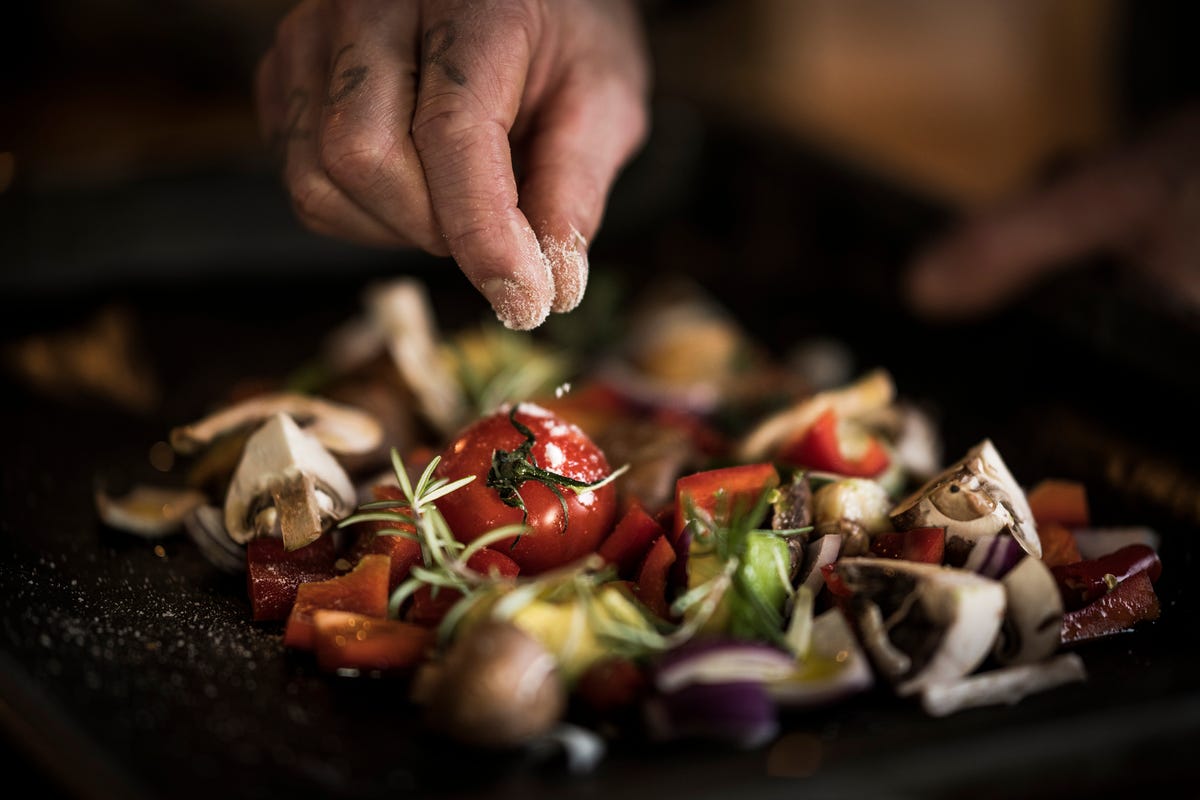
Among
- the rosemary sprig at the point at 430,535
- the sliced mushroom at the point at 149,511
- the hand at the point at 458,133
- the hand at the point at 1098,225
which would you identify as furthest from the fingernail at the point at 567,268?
the hand at the point at 1098,225

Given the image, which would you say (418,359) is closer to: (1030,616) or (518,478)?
(518,478)

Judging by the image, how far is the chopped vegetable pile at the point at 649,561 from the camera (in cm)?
160

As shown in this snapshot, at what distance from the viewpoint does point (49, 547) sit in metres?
2.18

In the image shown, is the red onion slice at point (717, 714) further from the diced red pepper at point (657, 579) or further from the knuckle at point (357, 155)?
the knuckle at point (357, 155)

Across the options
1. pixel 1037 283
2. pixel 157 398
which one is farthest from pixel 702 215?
pixel 157 398

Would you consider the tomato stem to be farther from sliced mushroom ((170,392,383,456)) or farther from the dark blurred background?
the dark blurred background

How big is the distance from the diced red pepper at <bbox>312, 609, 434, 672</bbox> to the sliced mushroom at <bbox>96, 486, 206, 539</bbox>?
0.63 meters

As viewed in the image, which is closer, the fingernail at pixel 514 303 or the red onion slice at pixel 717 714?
the red onion slice at pixel 717 714

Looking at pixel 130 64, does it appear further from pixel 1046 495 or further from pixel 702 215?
pixel 1046 495

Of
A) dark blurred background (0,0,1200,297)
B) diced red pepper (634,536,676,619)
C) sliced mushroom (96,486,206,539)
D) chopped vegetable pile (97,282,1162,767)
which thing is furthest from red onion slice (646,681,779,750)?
dark blurred background (0,0,1200,297)

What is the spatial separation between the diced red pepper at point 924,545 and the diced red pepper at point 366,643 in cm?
78

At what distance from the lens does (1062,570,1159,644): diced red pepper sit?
5.98 feet

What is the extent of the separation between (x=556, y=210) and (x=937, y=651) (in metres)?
0.94

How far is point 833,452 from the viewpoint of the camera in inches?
85.5
